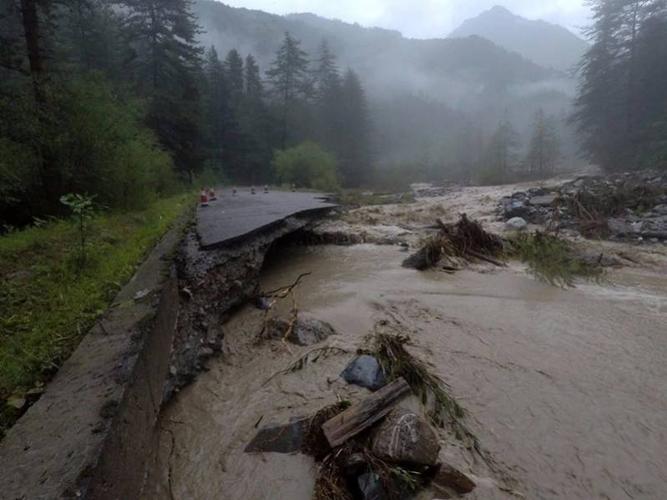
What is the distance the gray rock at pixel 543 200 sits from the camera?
13664 mm

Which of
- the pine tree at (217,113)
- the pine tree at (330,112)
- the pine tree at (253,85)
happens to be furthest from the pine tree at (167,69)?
the pine tree at (330,112)

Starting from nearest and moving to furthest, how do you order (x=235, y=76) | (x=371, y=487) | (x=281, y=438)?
1. (x=371, y=487)
2. (x=281, y=438)
3. (x=235, y=76)

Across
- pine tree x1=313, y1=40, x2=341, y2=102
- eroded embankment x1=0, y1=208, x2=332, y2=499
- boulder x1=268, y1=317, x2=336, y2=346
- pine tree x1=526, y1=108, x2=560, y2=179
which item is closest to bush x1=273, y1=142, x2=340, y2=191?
pine tree x1=313, y1=40, x2=341, y2=102

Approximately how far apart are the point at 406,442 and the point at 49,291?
4.15 meters

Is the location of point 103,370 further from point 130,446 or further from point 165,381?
point 165,381

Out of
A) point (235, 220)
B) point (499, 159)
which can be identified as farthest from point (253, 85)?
point (235, 220)

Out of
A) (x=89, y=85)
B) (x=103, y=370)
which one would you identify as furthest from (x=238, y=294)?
(x=89, y=85)

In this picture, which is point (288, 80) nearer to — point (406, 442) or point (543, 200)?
point (543, 200)

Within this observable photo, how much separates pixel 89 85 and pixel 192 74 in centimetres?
1892

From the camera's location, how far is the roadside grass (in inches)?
106

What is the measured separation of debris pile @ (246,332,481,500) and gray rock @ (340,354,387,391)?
0.35 m

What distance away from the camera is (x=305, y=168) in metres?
28.4

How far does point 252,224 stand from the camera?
24.1 feet

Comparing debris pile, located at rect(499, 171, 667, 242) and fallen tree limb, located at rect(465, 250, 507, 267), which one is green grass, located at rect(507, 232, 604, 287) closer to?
fallen tree limb, located at rect(465, 250, 507, 267)
